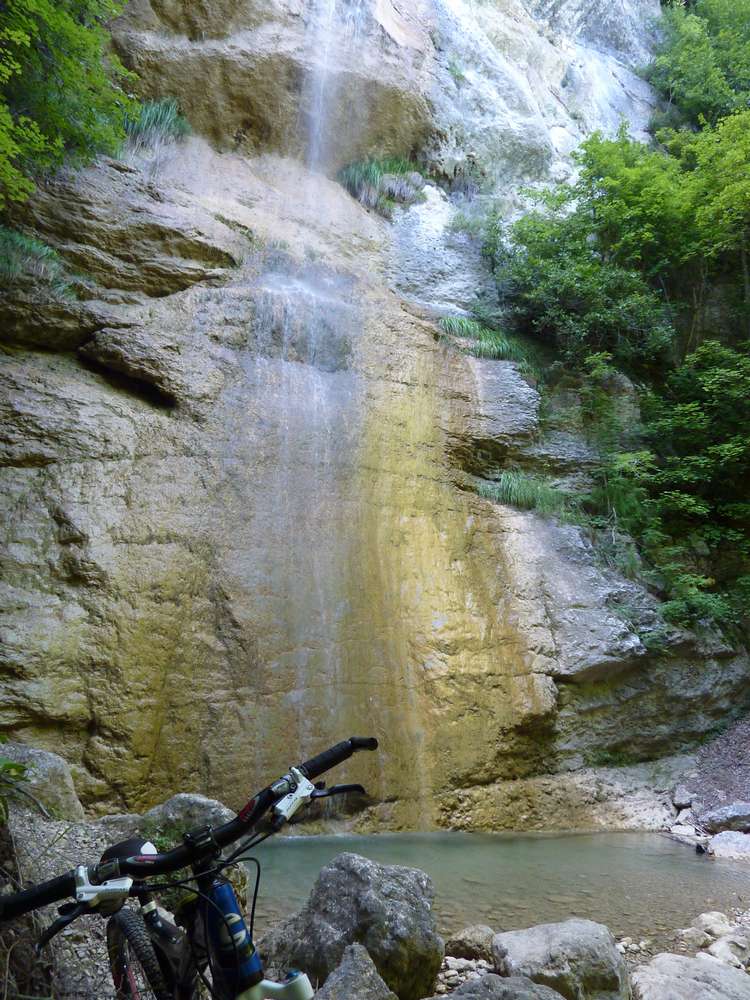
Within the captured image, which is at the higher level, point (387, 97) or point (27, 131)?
point (387, 97)

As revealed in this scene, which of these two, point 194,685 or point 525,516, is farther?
point 525,516

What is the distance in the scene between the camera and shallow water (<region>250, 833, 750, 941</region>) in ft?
14.5

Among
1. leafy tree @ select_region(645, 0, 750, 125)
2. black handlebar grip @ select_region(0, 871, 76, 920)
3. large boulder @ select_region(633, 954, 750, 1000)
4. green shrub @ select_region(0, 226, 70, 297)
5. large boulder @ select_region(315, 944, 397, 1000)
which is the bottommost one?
large boulder @ select_region(633, 954, 750, 1000)

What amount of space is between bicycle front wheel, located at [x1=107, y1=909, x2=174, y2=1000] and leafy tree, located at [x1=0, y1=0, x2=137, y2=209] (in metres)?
7.74

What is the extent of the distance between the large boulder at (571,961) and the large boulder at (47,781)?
2213mm

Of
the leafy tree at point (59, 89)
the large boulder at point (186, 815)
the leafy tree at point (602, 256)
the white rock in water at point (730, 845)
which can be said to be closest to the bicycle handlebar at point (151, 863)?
the large boulder at point (186, 815)

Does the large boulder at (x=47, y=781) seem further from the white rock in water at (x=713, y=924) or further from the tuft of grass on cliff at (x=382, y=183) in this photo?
the tuft of grass on cliff at (x=382, y=183)

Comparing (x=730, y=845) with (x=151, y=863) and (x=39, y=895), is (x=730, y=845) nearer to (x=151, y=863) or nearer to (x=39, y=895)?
(x=151, y=863)

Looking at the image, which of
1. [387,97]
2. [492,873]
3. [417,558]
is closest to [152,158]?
[387,97]

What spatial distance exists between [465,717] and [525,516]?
300 centimetres

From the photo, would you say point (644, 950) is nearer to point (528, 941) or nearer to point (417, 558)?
point (528, 941)

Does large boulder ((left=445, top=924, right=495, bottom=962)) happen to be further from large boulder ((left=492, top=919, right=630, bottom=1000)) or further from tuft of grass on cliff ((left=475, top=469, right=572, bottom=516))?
tuft of grass on cliff ((left=475, top=469, right=572, bottom=516))

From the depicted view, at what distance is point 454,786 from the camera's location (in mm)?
7410

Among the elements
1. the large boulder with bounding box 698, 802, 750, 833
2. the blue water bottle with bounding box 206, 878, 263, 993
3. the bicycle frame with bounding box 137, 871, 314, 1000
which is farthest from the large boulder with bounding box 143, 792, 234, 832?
the large boulder with bounding box 698, 802, 750, 833
